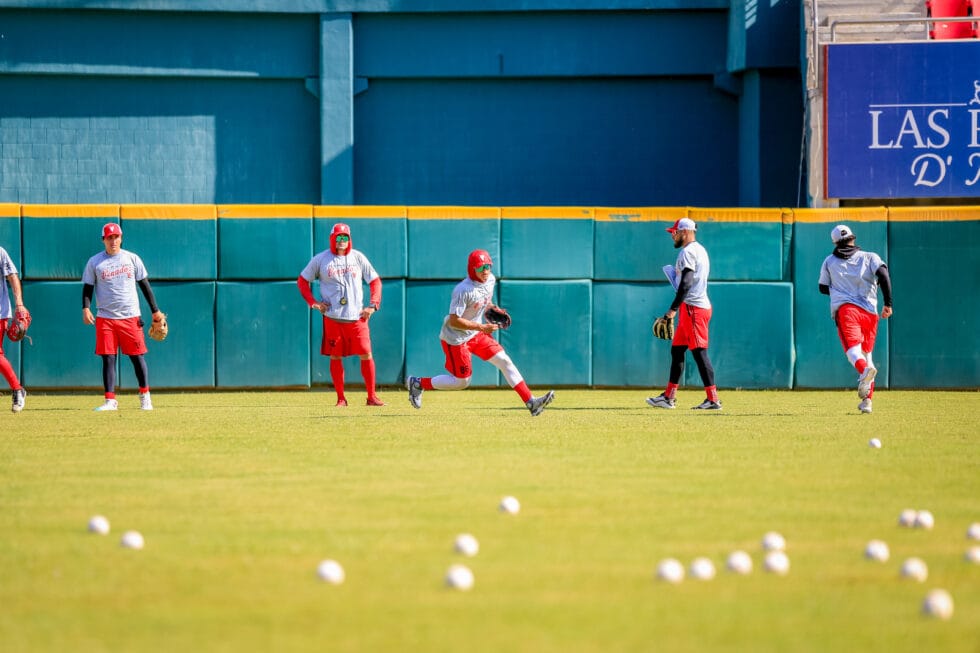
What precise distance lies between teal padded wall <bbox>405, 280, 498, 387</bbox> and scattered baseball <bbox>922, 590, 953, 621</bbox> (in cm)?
1320

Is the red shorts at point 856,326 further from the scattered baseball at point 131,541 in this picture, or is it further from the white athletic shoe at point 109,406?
the scattered baseball at point 131,541

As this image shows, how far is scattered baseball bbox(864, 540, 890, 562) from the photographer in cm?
562

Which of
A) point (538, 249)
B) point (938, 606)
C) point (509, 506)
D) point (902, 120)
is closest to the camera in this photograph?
point (938, 606)

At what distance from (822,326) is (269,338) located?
7.46m

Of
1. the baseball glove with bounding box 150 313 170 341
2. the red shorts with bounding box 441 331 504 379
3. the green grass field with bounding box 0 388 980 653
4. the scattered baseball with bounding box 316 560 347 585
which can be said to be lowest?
the green grass field with bounding box 0 388 980 653

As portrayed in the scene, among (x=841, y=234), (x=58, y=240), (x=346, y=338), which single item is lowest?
(x=346, y=338)

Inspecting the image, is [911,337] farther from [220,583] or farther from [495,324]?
[220,583]

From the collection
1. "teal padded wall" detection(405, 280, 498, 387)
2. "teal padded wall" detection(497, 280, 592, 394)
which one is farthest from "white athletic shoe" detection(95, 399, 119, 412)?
"teal padded wall" detection(497, 280, 592, 394)

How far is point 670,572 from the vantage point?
519cm

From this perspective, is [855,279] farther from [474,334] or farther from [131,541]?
[131,541]

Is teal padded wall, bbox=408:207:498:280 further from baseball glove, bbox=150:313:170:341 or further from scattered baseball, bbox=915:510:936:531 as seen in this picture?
scattered baseball, bbox=915:510:936:531

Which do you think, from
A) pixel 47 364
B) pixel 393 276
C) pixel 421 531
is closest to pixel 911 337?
pixel 393 276

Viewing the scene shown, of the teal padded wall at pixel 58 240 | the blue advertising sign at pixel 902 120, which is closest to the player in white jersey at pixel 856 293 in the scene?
the blue advertising sign at pixel 902 120

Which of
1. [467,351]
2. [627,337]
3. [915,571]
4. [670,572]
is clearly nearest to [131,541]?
[670,572]
